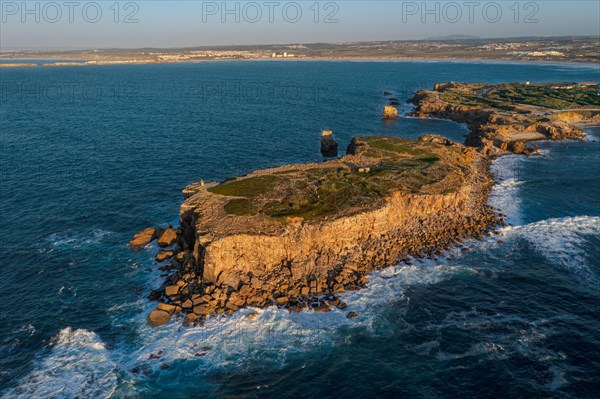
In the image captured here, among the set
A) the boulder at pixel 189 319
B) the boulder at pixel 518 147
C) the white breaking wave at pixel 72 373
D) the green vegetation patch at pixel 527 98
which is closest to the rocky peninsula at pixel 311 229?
the boulder at pixel 189 319

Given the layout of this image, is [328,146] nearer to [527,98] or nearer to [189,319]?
[189,319]

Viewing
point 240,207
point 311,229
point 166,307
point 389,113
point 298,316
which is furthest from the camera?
point 389,113

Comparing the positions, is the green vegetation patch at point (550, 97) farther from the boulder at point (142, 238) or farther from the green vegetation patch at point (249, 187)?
the boulder at point (142, 238)

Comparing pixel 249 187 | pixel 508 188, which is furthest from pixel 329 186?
pixel 508 188

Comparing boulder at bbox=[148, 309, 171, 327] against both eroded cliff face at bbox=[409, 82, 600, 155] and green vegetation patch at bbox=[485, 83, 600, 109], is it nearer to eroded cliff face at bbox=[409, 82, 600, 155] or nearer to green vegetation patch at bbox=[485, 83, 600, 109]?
eroded cliff face at bbox=[409, 82, 600, 155]

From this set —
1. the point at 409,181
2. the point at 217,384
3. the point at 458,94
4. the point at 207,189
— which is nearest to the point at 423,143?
the point at 409,181

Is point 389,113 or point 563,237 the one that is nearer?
point 563,237

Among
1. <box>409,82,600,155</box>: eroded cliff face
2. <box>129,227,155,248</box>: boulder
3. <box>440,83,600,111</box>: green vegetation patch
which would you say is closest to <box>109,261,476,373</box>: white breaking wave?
<box>129,227,155,248</box>: boulder
